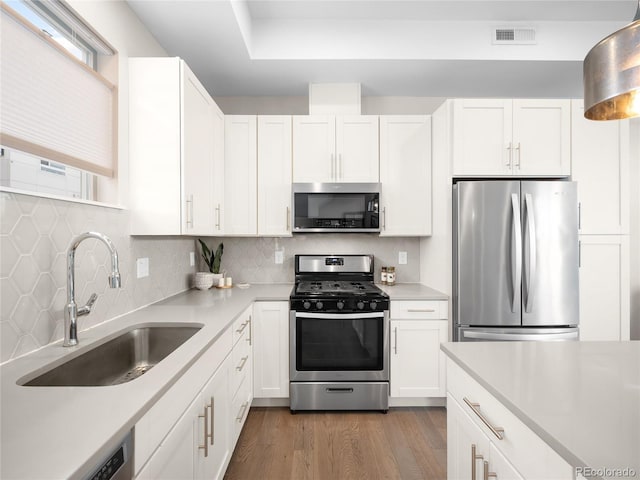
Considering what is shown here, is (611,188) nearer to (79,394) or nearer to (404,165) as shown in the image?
(404,165)

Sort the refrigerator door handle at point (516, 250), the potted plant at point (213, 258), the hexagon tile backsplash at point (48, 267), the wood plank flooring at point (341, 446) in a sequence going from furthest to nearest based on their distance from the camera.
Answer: the potted plant at point (213, 258), the refrigerator door handle at point (516, 250), the wood plank flooring at point (341, 446), the hexagon tile backsplash at point (48, 267)

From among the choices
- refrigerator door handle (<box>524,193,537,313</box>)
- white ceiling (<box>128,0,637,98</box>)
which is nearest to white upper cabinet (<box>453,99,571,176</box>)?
refrigerator door handle (<box>524,193,537,313</box>)

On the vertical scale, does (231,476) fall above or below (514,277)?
below

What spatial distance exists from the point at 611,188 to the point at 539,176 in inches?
20.8

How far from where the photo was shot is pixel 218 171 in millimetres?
2779

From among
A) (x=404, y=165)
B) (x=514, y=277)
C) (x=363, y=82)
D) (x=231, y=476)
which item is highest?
(x=363, y=82)

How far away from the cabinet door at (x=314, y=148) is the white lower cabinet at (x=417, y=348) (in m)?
1.22

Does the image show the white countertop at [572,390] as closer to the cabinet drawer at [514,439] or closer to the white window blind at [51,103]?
the cabinet drawer at [514,439]

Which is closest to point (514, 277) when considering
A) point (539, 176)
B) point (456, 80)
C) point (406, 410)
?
point (539, 176)

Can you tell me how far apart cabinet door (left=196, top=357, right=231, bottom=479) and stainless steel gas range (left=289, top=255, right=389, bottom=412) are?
83 cm

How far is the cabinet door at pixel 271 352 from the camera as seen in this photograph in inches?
107

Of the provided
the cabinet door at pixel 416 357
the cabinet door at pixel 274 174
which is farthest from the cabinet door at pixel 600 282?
the cabinet door at pixel 274 174

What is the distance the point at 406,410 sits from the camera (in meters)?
2.74

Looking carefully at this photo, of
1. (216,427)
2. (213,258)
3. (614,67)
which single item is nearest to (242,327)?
(216,427)
